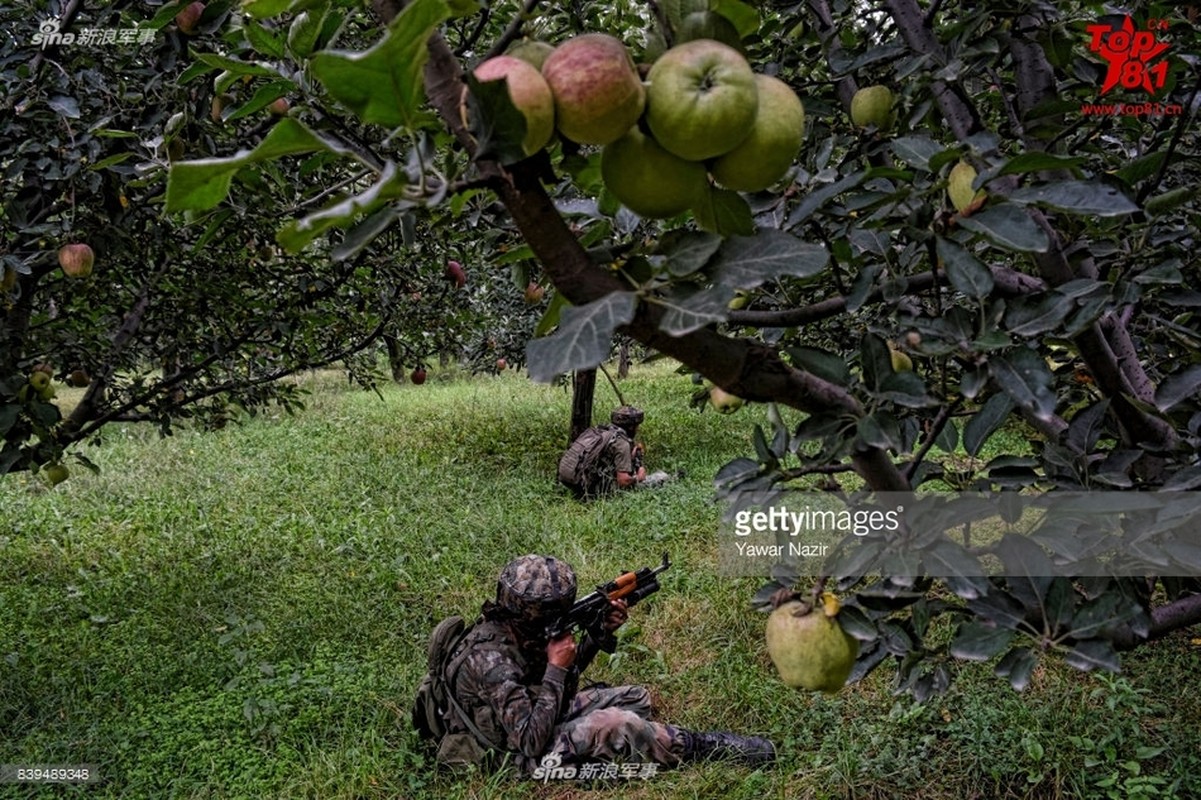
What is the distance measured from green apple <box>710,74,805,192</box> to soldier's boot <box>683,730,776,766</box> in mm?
2790

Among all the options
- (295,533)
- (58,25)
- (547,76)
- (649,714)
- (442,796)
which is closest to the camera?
(547,76)

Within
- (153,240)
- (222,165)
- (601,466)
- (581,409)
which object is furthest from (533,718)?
(581,409)

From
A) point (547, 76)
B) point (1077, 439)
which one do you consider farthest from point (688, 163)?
point (1077, 439)

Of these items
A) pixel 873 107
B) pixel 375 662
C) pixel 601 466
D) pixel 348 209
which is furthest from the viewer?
pixel 601 466

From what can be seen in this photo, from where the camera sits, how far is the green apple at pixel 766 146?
25.1 inches

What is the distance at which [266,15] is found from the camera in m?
0.74

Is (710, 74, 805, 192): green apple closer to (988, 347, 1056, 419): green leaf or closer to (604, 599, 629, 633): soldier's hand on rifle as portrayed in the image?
(988, 347, 1056, 419): green leaf

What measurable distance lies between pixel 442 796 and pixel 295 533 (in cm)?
279

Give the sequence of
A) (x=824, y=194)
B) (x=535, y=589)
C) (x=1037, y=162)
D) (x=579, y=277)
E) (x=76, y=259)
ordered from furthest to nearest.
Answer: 1. (x=535, y=589)
2. (x=76, y=259)
3. (x=824, y=194)
4. (x=1037, y=162)
5. (x=579, y=277)

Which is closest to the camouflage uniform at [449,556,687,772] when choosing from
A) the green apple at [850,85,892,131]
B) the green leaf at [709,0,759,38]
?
the green apple at [850,85,892,131]

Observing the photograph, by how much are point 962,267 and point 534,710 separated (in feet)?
8.04

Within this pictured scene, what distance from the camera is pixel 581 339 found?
536 mm

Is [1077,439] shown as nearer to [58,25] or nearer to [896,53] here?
[896,53]

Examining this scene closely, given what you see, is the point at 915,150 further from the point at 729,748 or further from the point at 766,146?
the point at 729,748
